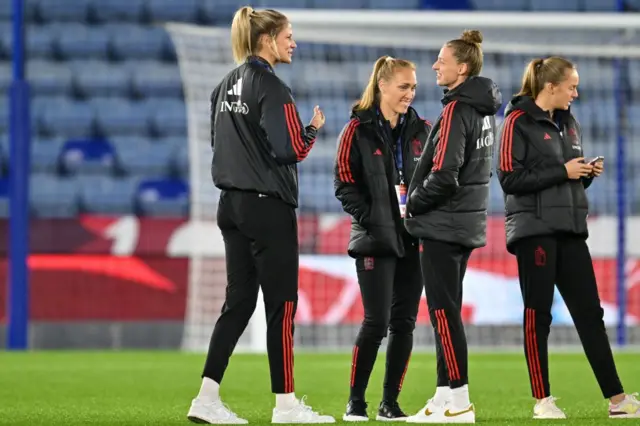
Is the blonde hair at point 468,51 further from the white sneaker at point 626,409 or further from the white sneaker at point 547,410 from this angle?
the white sneaker at point 626,409

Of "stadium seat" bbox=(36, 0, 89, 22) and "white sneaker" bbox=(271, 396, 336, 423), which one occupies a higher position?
"stadium seat" bbox=(36, 0, 89, 22)

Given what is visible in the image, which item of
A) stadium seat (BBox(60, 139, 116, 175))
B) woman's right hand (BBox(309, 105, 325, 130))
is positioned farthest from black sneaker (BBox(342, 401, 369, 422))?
stadium seat (BBox(60, 139, 116, 175))

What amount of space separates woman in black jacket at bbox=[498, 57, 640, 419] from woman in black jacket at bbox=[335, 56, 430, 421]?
1.34 ft

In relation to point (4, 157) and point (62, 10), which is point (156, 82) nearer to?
point (62, 10)

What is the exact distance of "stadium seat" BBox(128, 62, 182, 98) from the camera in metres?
13.7

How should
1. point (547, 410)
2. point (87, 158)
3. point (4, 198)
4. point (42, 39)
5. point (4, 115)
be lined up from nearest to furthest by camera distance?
1. point (547, 410)
2. point (4, 198)
3. point (87, 158)
4. point (4, 115)
5. point (42, 39)

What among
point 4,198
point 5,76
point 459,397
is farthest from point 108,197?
point 459,397

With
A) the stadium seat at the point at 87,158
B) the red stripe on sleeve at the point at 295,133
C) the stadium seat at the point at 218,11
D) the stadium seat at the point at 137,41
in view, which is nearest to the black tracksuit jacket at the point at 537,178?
the red stripe on sleeve at the point at 295,133

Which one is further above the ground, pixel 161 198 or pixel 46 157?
pixel 46 157

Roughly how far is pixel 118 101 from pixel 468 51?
9179 millimetres

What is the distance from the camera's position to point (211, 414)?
470 centimetres

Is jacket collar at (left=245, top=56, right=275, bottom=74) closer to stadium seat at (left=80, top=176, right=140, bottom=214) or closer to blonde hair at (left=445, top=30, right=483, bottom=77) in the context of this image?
blonde hair at (left=445, top=30, right=483, bottom=77)

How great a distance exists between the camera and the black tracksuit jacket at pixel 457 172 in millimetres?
4750

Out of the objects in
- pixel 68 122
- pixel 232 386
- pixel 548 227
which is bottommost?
pixel 232 386
